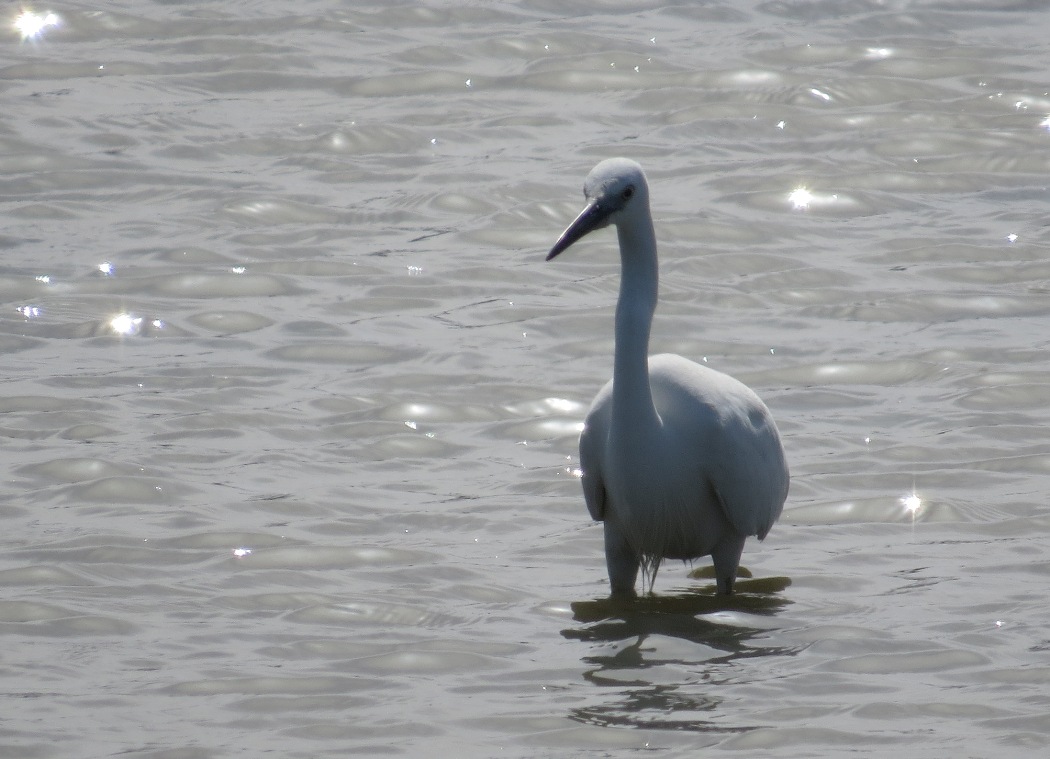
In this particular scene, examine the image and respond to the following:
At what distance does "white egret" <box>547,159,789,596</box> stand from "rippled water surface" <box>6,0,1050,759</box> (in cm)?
26

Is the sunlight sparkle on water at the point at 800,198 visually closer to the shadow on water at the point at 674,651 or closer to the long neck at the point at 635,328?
the shadow on water at the point at 674,651

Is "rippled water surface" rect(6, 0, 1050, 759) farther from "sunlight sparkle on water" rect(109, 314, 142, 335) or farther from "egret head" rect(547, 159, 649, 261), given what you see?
"egret head" rect(547, 159, 649, 261)

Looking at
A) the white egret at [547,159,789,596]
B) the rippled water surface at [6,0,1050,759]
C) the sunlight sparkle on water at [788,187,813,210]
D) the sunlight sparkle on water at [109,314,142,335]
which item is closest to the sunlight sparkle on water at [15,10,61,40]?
the rippled water surface at [6,0,1050,759]

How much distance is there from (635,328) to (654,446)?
16.2 inches

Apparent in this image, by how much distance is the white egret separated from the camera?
5.90 meters

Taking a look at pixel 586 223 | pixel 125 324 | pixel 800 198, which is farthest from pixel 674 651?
pixel 800 198

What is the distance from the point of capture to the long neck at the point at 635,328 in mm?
5852

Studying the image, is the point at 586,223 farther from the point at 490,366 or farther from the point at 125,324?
the point at 125,324

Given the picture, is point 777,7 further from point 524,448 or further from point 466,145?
point 524,448

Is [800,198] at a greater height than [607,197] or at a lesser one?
lesser

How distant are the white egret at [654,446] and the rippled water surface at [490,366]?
26 cm

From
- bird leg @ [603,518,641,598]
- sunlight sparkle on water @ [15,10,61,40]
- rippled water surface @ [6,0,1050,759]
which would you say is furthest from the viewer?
sunlight sparkle on water @ [15,10,61,40]

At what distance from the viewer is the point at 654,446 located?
595cm

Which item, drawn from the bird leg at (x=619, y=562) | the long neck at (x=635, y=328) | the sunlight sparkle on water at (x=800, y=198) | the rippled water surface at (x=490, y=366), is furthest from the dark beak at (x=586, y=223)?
the sunlight sparkle on water at (x=800, y=198)
